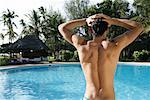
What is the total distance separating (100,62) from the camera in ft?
9.33

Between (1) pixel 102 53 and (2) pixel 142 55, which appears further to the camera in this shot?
(2) pixel 142 55

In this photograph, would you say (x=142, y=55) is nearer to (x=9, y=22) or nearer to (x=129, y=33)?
(x=9, y=22)

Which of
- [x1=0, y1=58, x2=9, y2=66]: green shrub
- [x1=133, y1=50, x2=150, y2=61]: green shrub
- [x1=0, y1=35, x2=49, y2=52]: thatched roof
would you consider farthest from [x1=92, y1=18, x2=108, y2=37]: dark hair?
[x1=0, y1=35, x2=49, y2=52]: thatched roof

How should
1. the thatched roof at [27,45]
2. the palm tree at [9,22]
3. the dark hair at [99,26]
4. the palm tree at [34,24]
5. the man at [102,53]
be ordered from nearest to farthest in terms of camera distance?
the dark hair at [99,26]
the man at [102,53]
the thatched roof at [27,45]
the palm tree at [9,22]
the palm tree at [34,24]

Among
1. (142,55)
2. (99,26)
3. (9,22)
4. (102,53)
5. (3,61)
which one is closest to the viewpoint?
(99,26)

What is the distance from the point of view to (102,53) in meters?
2.82

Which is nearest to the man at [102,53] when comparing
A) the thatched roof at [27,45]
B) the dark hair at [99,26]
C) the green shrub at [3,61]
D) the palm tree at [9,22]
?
the dark hair at [99,26]

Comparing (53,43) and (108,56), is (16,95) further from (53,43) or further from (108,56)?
(53,43)

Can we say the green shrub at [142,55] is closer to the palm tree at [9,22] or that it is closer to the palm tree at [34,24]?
the palm tree at [34,24]

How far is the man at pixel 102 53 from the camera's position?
279 cm

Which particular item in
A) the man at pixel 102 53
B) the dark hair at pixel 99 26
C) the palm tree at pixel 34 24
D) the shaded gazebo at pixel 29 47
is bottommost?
the man at pixel 102 53

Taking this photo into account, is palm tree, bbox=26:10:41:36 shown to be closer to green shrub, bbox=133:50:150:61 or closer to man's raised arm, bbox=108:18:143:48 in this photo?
green shrub, bbox=133:50:150:61

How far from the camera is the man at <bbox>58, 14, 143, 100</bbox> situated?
2.79m

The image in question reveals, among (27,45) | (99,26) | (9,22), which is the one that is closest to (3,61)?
(27,45)
